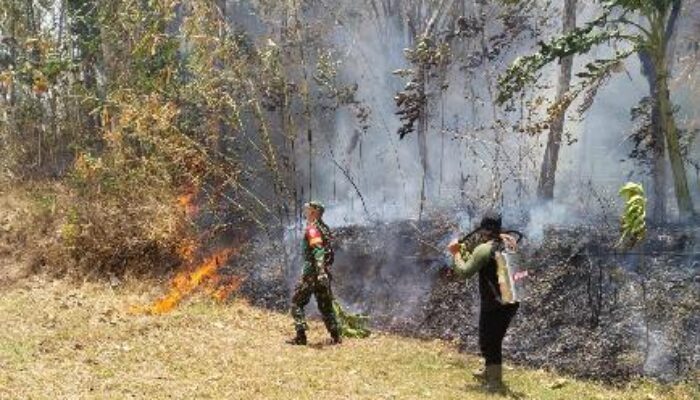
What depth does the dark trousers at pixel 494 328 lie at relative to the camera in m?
7.33

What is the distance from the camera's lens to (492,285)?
734 centimetres

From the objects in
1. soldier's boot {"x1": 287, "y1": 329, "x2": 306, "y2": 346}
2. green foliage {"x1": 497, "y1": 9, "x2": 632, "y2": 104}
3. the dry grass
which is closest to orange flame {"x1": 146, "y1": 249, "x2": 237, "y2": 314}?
the dry grass

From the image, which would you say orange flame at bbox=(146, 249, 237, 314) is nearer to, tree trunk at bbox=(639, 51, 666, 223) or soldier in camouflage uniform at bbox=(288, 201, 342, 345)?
soldier in camouflage uniform at bbox=(288, 201, 342, 345)

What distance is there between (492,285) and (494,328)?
1.46 feet

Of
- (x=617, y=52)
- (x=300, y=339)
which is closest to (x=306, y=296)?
(x=300, y=339)

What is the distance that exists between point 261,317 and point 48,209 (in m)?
6.41

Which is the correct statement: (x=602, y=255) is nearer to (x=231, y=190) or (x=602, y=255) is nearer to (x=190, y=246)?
(x=190, y=246)

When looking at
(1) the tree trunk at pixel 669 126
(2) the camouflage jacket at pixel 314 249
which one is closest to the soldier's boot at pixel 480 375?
(2) the camouflage jacket at pixel 314 249

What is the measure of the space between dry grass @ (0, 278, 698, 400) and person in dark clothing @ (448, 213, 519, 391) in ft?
1.32

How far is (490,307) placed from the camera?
7363mm

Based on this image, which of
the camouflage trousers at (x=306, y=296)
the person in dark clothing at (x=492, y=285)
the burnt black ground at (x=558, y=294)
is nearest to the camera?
the person in dark clothing at (x=492, y=285)

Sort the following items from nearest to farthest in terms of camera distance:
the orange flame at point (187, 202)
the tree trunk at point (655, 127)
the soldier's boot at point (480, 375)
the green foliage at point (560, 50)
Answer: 1. the soldier's boot at point (480, 375)
2. the green foliage at point (560, 50)
3. the tree trunk at point (655, 127)
4. the orange flame at point (187, 202)

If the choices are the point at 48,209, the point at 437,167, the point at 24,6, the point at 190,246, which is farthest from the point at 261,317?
the point at 24,6

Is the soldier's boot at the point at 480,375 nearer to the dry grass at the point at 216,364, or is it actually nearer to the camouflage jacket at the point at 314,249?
the dry grass at the point at 216,364
